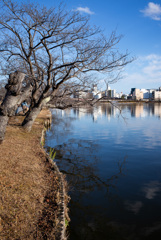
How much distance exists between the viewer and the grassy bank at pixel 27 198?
12.9ft

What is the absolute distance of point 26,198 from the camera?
4.94 m

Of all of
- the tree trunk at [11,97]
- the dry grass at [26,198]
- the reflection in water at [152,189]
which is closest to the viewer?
the dry grass at [26,198]

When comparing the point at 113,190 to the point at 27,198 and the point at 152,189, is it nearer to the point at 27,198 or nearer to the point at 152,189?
the point at 152,189

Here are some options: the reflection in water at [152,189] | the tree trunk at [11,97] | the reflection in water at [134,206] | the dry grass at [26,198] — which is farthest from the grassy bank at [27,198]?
the reflection in water at [152,189]

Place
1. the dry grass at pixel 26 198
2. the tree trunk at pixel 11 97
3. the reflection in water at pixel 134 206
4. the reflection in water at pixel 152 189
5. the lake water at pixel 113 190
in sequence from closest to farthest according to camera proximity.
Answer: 1. the dry grass at pixel 26 198
2. the lake water at pixel 113 190
3. the reflection in water at pixel 134 206
4. the reflection in water at pixel 152 189
5. the tree trunk at pixel 11 97

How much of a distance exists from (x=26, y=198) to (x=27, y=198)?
29mm

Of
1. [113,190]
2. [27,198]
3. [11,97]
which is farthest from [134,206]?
[11,97]

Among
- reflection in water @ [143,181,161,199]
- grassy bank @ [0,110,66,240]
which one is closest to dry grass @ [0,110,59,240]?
grassy bank @ [0,110,66,240]

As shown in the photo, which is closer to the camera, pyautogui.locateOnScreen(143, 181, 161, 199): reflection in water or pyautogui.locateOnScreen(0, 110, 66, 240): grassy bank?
pyautogui.locateOnScreen(0, 110, 66, 240): grassy bank

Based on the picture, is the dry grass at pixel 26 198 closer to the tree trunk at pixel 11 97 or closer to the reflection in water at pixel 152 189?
the tree trunk at pixel 11 97

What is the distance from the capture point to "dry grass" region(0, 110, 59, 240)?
391cm

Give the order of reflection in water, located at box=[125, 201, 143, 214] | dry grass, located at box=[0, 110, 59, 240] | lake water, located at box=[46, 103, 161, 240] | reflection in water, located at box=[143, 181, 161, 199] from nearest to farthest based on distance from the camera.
Answer: 1. dry grass, located at box=[0, 110, 59, 240]
2. lake water, located at box=[46, 103, 161, 240]
3. reflection in water, located at box=[125, 201, 143, 214]
4. reflection in water, located at box=[143, 181, 161, 199]

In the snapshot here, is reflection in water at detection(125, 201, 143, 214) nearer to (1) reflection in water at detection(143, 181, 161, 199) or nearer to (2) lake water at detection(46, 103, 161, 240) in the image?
(2) lake water at detection(46, 103, 161, 240)

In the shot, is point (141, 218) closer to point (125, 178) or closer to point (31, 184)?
point (125, 178)
